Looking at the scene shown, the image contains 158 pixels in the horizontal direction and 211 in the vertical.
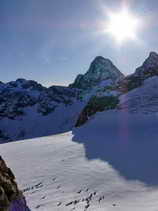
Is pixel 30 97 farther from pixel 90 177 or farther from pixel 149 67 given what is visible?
pixel 90 177

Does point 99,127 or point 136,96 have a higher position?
point 136,96

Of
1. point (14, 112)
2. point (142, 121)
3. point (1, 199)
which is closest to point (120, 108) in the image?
point (142, 121)

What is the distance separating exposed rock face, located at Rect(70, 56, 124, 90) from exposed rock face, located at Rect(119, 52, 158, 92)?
3576 inches

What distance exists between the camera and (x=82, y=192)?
381 inches

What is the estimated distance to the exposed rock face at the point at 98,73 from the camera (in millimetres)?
169375

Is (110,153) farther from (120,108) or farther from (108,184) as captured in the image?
(120,108)

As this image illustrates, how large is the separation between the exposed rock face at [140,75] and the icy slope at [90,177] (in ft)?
85.1

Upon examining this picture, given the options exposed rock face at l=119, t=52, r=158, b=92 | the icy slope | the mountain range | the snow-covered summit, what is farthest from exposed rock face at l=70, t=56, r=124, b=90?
the icy slope

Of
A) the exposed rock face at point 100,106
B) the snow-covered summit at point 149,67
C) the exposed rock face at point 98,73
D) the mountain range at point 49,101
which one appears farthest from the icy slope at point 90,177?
the exposed rock face at point 98,73

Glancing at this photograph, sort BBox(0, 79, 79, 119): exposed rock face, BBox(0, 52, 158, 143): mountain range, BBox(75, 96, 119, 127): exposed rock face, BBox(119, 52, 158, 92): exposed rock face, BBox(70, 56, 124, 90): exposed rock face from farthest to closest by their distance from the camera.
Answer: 1. BBox(70, 56, 124, 90): exposed rock face
2. BBox(0, 79, 79, 119): exposed rock face
3. BBox(0, 52, 158, 143): mountain range
4. BBox(119, 52, 158, 92): exposed rock face
5. BBox(75, 96, 119, 127): exposed rock face

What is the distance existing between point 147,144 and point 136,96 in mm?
19385

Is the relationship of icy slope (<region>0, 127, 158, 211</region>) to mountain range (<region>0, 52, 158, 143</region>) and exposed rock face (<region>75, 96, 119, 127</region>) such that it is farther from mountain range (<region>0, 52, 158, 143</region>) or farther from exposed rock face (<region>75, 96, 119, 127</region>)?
mountain range (<region>0, 52, 158, 143</region>)

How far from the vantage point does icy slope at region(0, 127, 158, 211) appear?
841 cm

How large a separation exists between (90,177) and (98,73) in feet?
544
